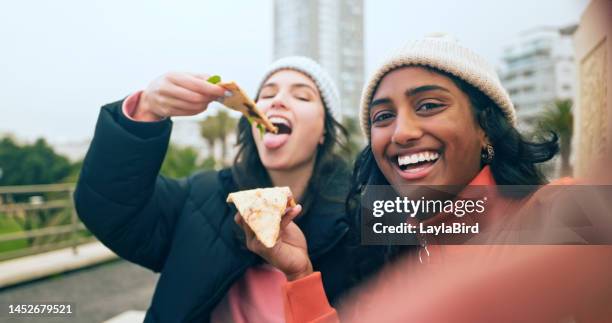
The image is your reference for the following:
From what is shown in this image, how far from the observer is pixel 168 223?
51.2 inches

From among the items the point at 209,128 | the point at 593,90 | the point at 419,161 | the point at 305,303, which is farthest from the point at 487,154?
the point at 209,128

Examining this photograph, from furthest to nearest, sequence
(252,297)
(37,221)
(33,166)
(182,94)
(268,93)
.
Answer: (37,221) → (33,166) → (268,93) → (252,297) → (182,94)

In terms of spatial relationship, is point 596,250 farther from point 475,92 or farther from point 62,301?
point 62,301

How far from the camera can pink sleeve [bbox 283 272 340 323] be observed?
97cm

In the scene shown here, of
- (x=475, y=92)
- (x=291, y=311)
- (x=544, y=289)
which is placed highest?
(x=475, y=92)

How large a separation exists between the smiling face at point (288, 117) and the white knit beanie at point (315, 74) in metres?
0.01

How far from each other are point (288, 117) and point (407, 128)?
42cm

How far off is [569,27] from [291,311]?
95 cm

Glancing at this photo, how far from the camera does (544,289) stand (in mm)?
759

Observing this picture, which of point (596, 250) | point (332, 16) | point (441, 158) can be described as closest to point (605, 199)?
point (596, 250)

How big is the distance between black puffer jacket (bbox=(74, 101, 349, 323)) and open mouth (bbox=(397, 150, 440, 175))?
310 mm

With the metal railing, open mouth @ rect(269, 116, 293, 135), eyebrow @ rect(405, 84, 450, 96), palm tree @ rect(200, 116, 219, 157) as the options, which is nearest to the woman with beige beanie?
eyebrow @ rect(405, 84, 450, 96)

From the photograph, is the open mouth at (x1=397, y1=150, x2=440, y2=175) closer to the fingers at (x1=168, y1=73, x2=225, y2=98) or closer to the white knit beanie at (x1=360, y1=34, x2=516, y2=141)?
the white knit beanie at (x1=360, y1=34, x2=516, y2=141)

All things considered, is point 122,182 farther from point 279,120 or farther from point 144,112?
point 279,120
